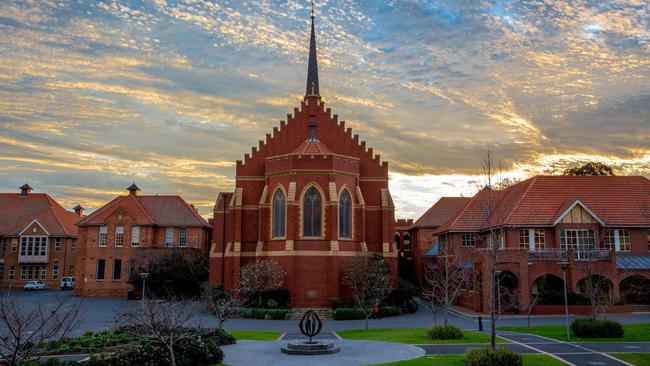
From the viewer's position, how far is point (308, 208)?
43.5 meters

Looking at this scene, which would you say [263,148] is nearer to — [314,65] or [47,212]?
[314,65]

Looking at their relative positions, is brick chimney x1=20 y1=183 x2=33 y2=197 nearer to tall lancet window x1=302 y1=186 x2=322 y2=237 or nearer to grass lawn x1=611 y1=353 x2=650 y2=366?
tall lancet window x1=302 y1=186 x2=322 y2=237

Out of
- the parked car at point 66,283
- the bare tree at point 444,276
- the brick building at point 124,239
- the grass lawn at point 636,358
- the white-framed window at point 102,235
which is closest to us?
the grass lawn at point 636,358

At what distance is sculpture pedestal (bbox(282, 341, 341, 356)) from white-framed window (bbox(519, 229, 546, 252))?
26.1 m

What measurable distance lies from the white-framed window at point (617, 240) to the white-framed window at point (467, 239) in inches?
419

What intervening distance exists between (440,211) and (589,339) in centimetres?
4539

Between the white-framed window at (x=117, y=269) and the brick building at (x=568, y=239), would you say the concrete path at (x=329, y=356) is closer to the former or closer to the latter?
the brick building at (x=568, y=239)

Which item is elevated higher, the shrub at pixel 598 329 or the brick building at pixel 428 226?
the brick building at pixel 428 226

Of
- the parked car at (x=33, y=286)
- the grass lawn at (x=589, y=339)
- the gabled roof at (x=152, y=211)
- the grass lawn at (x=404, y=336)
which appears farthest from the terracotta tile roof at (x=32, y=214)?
the grass lawn at (x=589, y=339)

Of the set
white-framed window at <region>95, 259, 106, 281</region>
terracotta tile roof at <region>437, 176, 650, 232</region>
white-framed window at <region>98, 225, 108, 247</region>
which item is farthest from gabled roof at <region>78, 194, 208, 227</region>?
terracotta tile roof at <region>437, 176, 650, 232</region>

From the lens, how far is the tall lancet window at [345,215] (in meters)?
44.5

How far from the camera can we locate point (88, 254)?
58406 millimetres

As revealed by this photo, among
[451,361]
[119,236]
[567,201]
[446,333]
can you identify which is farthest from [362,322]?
[119,236]

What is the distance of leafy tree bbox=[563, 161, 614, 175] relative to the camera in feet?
230
